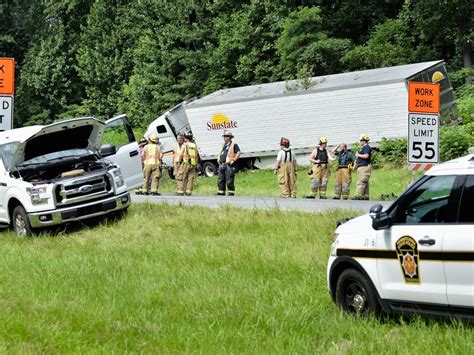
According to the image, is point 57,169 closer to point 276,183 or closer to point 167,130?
point 276,183

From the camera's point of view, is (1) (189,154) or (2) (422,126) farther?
(1) (189,154)

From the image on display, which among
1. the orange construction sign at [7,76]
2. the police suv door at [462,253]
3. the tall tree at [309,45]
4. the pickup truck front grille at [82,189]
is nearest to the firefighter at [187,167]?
the orange construction sign at [7,76]

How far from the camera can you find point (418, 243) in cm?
628

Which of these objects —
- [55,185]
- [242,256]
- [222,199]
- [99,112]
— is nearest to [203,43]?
[99,112]

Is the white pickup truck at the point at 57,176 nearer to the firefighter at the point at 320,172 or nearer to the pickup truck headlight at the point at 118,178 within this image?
the pickup truck headlight at the point at 118,178

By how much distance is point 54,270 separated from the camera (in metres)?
9.91

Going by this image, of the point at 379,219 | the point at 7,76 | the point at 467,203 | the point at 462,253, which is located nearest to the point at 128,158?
the point at 7,76

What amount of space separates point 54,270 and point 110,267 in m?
0.74

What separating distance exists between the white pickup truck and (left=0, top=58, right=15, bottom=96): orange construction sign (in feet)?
4.81

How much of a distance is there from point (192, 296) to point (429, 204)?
2934mm

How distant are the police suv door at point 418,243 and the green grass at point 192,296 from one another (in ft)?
1.05

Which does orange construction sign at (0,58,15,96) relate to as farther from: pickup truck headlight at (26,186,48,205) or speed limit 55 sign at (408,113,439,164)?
speed limit 55 sign at (408,113,439,164)

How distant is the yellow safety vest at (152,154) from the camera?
21453 mm

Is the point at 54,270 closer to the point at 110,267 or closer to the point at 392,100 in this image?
the point at 110,267
